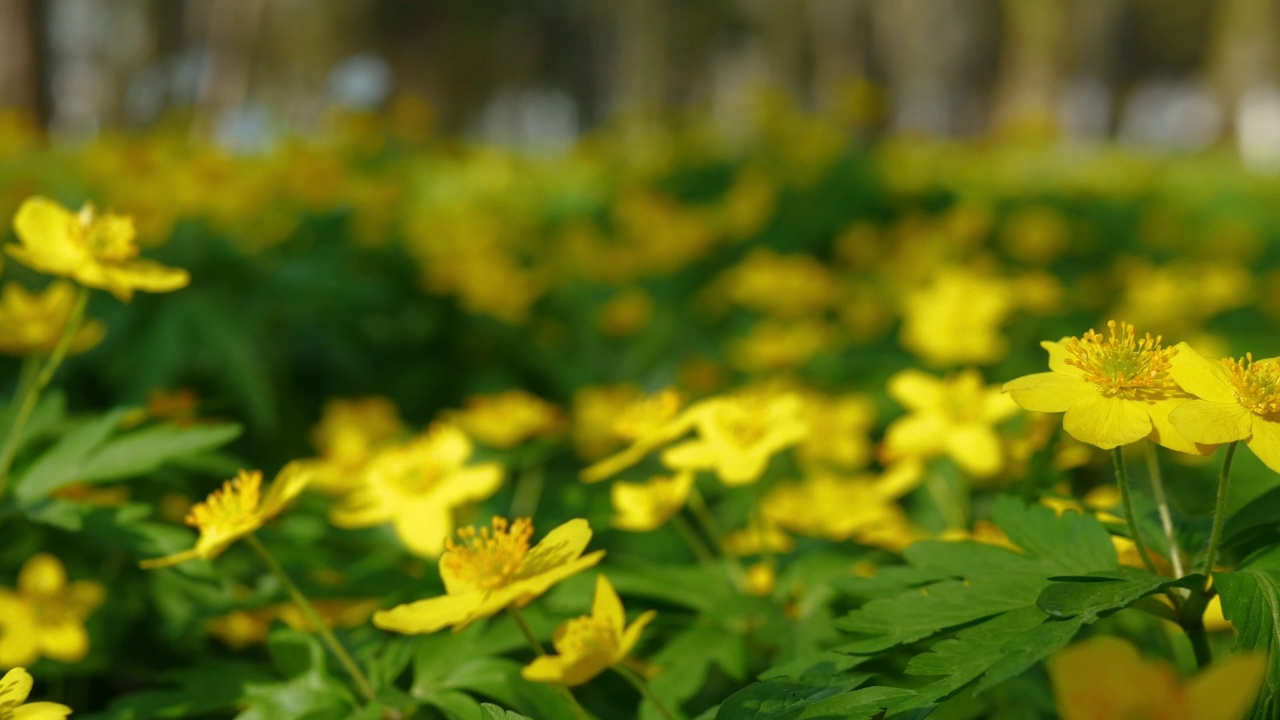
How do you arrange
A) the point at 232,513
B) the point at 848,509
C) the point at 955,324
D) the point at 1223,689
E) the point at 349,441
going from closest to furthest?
the point at 1223,689 < the point at 232,513 < the point at 848,509 < the point at 349,441 < the point at 955,324

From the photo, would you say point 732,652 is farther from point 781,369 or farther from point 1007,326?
point 1007,326

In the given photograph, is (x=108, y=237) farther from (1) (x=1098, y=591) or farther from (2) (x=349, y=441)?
(1) (x=1098, y=591)

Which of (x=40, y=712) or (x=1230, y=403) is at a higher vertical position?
(x=1230, y=403)

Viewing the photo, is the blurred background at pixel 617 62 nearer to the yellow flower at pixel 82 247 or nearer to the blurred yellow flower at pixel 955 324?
the blurred yellow flower at pixel 955 324

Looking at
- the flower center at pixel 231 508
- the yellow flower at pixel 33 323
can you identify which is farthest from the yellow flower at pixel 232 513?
the yellow flower at pixel 33 323

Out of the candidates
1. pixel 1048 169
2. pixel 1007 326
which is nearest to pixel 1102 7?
pixel 1048 169

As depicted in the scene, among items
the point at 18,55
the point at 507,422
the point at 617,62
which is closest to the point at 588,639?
the point at 507,422
